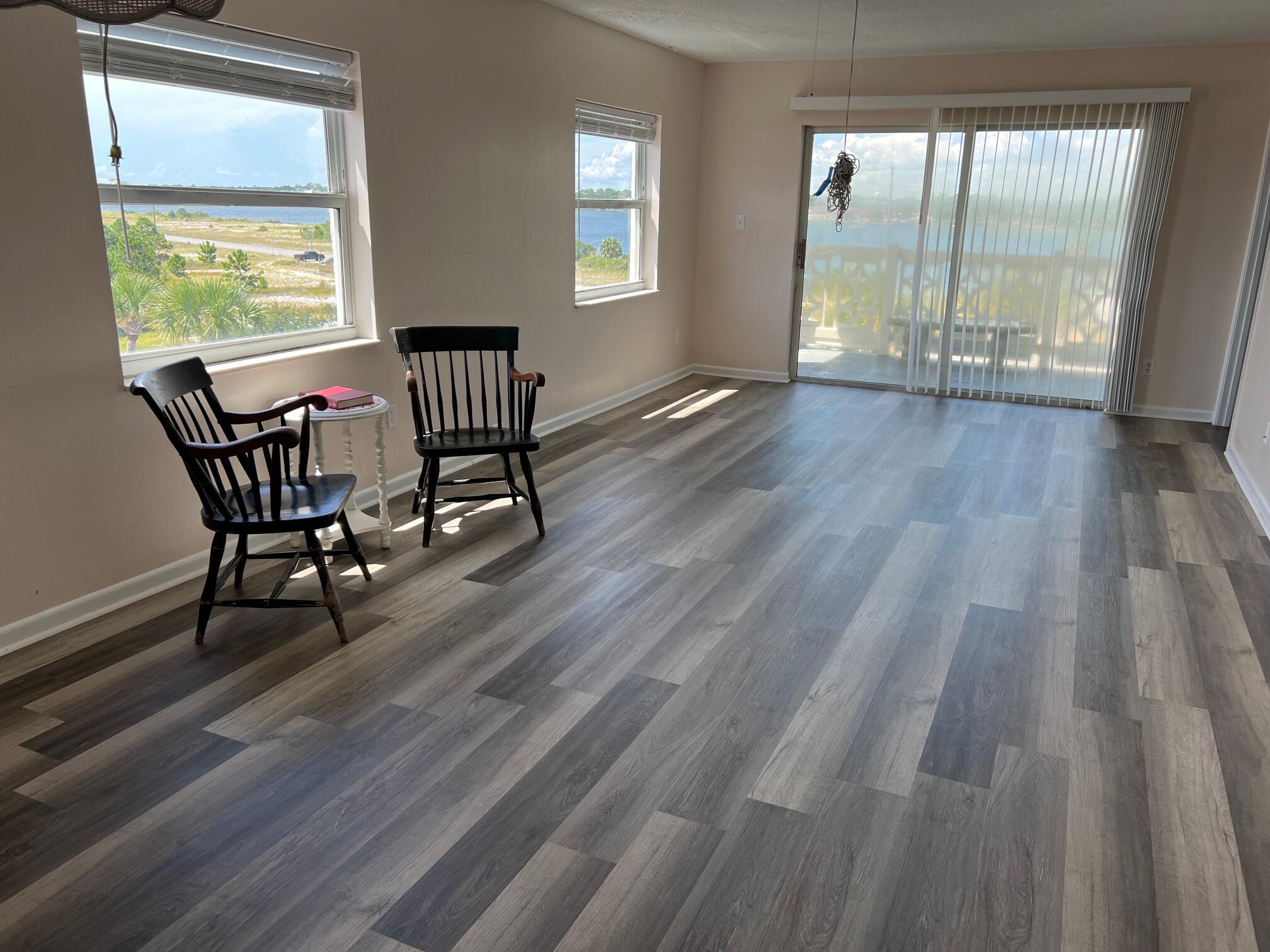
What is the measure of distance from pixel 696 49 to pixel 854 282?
210 cm

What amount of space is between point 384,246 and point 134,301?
1216 mm

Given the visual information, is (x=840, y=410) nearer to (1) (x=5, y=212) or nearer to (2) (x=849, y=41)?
(2) (x=849, y=41)

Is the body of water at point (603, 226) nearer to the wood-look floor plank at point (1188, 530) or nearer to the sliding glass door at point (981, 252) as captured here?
the sliding glass door at point (981, 252)

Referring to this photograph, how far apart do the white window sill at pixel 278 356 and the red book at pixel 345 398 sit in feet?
0.60

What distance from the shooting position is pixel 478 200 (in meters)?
4.77

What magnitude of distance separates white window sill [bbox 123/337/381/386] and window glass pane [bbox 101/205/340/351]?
98mm

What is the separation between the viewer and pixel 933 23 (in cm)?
530

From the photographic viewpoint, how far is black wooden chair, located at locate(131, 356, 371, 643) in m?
2.74

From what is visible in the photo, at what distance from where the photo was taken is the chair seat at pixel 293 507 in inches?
111

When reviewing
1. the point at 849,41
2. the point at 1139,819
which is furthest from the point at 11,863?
the point at 849,41

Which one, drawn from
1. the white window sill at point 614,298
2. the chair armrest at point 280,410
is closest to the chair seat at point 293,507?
the chair armrest at point 280,410

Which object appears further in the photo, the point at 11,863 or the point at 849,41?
the point at 849,41

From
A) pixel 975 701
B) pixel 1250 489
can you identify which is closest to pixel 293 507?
pixel 975 701

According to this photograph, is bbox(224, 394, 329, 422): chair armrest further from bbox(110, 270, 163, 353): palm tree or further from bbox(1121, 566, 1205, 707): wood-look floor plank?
bbox(1121, 566, 1205, 707): wood-look floor plank
